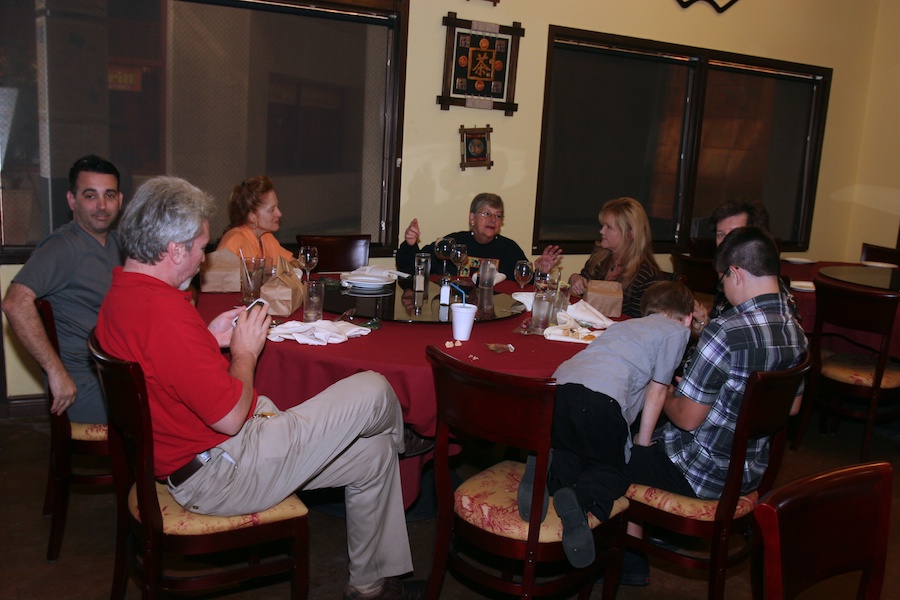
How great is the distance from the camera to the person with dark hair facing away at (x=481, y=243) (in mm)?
4086

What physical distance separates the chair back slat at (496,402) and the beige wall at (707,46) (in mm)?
2786

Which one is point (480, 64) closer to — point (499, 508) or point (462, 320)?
point (462, 320)

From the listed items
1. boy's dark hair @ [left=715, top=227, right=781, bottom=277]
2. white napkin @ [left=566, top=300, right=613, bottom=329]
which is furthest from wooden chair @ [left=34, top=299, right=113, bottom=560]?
boy's dark hair @ [left=715, top=227, right=781, bottom=277]

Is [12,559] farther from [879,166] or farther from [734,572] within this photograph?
[879,166]

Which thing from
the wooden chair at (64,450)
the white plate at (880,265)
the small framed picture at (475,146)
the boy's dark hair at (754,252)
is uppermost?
the small framed picture at (475,146)

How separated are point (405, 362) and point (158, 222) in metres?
0.84

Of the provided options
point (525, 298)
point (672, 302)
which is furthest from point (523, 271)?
point (672, 302)

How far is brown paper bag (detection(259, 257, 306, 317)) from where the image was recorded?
2.94 metres

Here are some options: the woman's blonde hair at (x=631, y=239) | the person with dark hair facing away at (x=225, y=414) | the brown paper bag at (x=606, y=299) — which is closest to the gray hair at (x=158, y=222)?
the person with dark hair facing away at (x=225, y=414)

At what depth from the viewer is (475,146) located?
4.90 m

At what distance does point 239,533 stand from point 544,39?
12.5 ft

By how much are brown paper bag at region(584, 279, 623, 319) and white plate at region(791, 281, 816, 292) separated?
1538 mm

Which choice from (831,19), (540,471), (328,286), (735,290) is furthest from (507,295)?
(831,19)

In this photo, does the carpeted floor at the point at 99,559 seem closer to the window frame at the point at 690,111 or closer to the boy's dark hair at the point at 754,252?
the boy's dark hair at the point at 754,252
